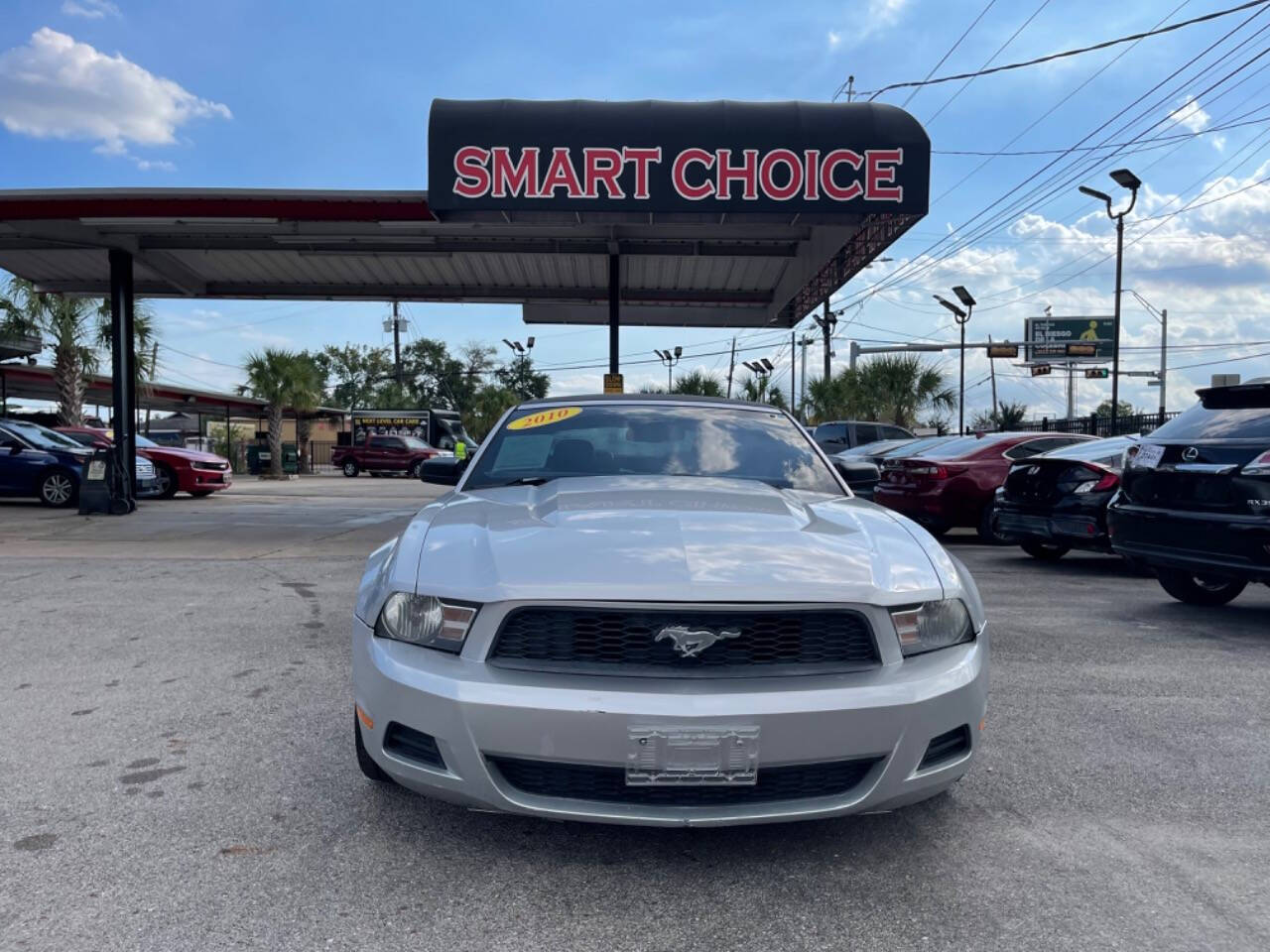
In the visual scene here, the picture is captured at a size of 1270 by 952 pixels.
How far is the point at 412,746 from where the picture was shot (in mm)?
2770

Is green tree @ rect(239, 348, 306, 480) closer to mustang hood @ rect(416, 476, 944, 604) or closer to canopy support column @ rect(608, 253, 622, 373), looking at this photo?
canopy support column @ rect(608, 253, 622, 373)

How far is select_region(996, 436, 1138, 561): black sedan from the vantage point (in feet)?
28.9

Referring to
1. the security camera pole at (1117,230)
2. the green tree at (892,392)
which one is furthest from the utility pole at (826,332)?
the security camera pole at (1117,230)

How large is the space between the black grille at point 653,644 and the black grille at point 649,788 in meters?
0.26

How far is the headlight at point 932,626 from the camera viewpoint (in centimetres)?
285

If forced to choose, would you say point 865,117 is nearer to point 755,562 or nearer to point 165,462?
point 755,562

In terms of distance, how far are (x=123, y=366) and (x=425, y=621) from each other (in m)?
15.6

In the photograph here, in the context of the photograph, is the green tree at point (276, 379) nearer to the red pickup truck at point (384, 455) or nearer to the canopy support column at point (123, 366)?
the red pickup truck at point (384, 455)

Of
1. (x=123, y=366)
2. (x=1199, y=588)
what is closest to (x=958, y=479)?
(x=1199, y=588)

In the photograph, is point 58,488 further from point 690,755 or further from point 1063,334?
point 1063,334

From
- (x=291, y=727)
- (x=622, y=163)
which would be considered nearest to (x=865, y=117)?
(x=622, y=163)

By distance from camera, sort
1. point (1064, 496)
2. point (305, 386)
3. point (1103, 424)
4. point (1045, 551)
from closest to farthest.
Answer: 1. point (1064, 496)
2. point (1045, 551)
3. point (1103, 424)
4. point (305, 386)

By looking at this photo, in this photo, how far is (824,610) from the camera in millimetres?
2762

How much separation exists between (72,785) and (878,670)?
113 inches
